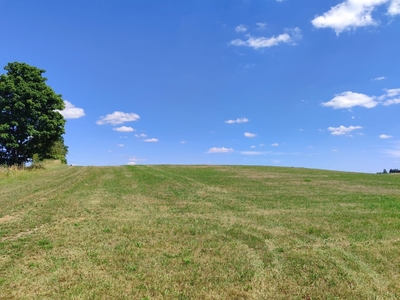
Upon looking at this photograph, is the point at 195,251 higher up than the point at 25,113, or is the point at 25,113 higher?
the point at 25,113

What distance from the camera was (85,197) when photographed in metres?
12.9

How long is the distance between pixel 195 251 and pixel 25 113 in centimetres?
3396

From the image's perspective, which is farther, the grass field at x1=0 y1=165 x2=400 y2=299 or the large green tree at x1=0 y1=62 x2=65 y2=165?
the large green tree at x1=0 y1=62 x2=65 y2=165

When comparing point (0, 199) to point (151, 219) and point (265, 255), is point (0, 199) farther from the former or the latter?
point (265, 255)

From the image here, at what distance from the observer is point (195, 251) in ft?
20.7

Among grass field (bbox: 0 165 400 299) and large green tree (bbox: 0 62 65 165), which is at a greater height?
large green tree (bbox: 0 62 65 165)

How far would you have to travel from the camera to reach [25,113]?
3278 cm

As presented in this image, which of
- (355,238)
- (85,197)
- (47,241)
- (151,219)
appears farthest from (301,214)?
(85,197)

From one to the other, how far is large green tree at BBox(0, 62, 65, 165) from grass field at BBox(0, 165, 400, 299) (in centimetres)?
2467

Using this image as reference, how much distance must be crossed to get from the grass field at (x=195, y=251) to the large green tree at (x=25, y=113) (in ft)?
80.9

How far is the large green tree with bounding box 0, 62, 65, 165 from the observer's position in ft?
105

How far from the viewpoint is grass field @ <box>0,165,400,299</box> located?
4.71 meters

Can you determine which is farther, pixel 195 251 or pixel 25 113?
pixel 25 113

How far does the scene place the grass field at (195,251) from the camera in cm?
471
